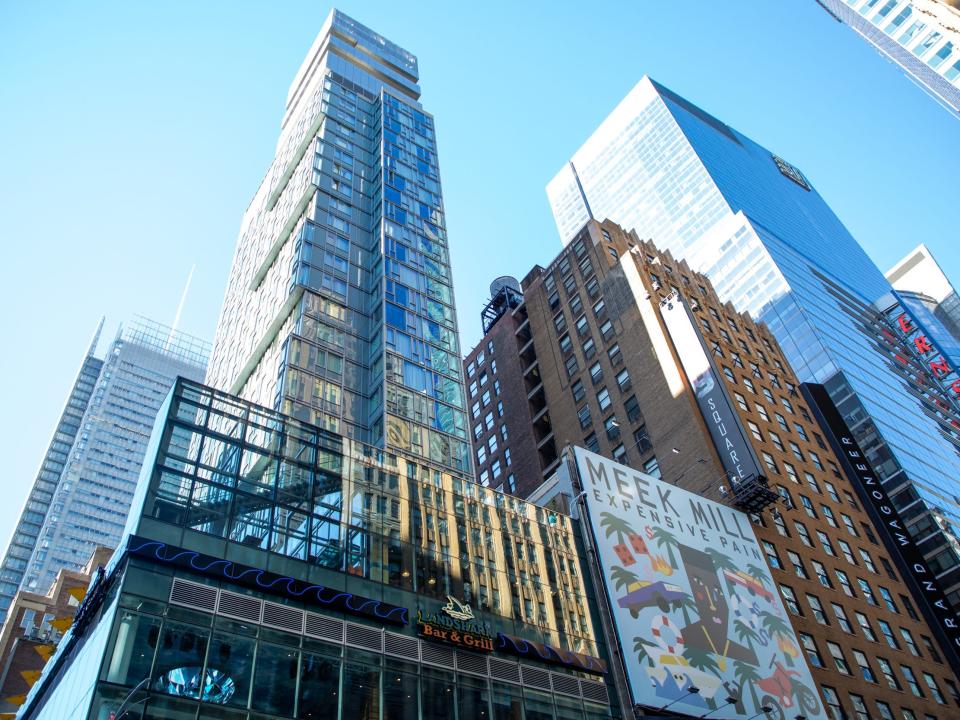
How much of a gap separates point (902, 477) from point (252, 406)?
7920 centimetres

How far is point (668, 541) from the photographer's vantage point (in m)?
50.2

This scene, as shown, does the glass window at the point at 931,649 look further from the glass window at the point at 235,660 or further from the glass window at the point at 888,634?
the glass window at the point at 235,660

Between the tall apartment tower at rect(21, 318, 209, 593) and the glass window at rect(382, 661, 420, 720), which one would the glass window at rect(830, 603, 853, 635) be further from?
the tall apartment tower at rect(21, 318, 209, 593)

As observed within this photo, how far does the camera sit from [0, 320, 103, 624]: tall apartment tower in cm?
14838

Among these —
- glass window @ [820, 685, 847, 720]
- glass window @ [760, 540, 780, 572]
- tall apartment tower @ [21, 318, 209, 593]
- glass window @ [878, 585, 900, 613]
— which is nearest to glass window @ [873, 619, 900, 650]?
glass window @ [878, 585, 900, 613]

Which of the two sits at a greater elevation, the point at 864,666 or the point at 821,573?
the point at 821,573

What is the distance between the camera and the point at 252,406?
38.3 metres

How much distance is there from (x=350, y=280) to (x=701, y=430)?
31.5 m

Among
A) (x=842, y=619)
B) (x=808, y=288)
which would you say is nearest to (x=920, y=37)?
(x=808, y=288)

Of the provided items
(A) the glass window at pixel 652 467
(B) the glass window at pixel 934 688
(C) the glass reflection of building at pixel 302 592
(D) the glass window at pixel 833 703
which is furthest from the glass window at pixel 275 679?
(B) the glass window at pixel 934 688

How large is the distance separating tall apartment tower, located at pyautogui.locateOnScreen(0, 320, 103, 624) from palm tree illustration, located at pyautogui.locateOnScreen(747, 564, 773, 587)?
127 m

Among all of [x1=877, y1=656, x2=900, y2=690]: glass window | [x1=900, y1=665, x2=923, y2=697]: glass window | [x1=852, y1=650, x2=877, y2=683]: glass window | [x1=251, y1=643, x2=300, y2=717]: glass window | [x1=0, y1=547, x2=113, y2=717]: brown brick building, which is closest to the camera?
[x1=251, y1=643, x2=300, y2=717]: glass window

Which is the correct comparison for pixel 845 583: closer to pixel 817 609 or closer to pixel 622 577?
pixel 817 609

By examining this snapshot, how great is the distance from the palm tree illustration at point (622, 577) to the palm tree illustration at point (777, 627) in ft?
36.8
